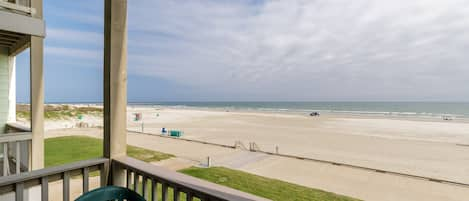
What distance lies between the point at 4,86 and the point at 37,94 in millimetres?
1380

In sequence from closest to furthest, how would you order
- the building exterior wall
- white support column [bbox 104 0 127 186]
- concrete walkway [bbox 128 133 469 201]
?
1. white support column [bbox 104 0 127 186]
2. the building exterior wall
3. concrete walkway [bbox 128 133 469 201]

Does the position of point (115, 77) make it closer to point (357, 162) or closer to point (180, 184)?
point (180, 184)

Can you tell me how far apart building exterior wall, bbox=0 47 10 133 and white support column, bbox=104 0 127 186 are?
3.70 m

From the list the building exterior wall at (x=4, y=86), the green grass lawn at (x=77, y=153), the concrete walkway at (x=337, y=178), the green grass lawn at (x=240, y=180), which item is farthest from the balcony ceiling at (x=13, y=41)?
the concrete walkway at (x=337, y=178)

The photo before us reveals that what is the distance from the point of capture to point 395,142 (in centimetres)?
1262

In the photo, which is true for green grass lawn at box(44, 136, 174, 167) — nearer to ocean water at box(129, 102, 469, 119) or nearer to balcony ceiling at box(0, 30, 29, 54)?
balcony ceiling at box(0, 30, 29, 54)

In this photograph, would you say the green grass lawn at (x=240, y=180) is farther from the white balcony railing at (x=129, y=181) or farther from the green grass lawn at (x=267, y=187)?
the white balcony railing at (x=129, y=181)

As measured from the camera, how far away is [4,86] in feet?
11.9

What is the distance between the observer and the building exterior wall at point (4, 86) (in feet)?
11.8

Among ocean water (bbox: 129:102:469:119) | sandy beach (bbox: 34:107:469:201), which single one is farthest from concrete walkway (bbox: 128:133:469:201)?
ocean water (bbox: 129:102:469:119)

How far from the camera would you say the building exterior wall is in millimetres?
3605

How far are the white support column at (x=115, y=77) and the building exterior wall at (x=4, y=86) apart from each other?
12.1ft

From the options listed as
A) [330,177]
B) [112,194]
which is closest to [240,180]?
[330,177]

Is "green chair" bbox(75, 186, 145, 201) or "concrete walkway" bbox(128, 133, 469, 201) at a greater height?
"green chair" bbox(75, 186, 145, 201)
